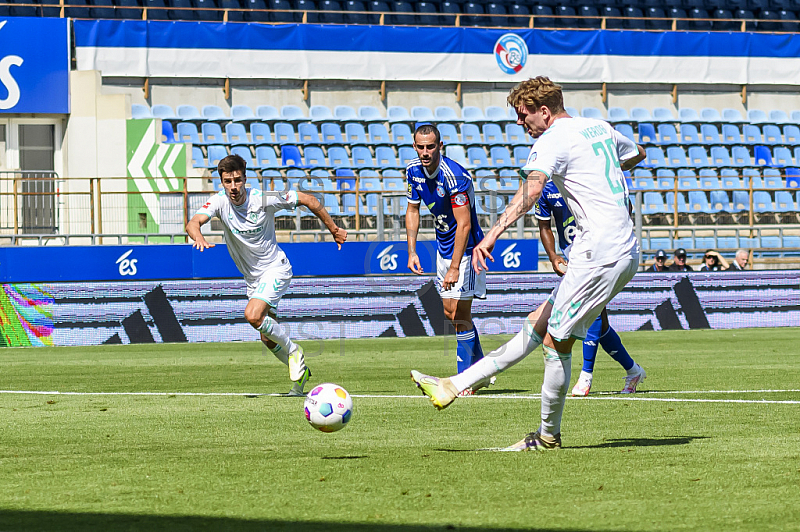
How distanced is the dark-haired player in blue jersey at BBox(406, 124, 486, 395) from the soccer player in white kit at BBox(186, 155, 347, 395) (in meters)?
0.84

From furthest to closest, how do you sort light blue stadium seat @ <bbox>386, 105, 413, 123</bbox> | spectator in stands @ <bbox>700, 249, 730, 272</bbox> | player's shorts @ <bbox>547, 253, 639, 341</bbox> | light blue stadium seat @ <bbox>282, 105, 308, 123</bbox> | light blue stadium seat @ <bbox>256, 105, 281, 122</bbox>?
light blue stadium seat @ <bbox>386, 105, 413, 123</bbox>
light blue stadium seat @ <bbox>256, 105, 281, 122</bbox>
light blue stadium seat @ <bbox>282, 105, 308, 123</bbox>
spectator in stands @ <bbox>700, 249, 730, 272</bbox>
player's shorts @ <bbox>547, 253, 639, 341</bbox>

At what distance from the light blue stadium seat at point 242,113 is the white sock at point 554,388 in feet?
76.6

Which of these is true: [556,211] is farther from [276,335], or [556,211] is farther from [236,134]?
[236,134]

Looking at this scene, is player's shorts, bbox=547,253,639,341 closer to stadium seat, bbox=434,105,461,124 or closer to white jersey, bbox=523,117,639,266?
white jersey, bbox=523,117,639,266

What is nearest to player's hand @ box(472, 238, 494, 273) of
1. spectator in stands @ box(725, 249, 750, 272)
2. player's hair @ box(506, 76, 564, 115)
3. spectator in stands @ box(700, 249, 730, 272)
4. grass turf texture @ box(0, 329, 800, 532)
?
player's hair @ box(506, 76, 564, 115)

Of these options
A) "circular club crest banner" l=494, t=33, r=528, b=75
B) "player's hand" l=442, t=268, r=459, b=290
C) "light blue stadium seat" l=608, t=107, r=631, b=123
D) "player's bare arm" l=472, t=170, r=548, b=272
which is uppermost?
"circular club crest banner" l=494, t=33, r=528, b=75

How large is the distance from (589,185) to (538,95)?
602 millimetres

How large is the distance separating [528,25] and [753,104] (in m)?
7.70

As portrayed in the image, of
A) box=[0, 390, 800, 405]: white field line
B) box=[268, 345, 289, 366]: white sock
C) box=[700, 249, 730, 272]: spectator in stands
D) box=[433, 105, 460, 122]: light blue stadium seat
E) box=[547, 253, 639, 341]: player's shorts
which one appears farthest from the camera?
box=[433, 105, 460, 122]: light blue stadium seat

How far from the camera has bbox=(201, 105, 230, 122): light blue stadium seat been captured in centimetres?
2836

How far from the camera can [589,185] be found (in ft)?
20.6

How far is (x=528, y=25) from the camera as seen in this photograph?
33.8 metres

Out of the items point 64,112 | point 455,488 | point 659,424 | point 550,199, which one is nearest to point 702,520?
point 455,488

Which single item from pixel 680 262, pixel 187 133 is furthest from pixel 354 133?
pixel 680 262
